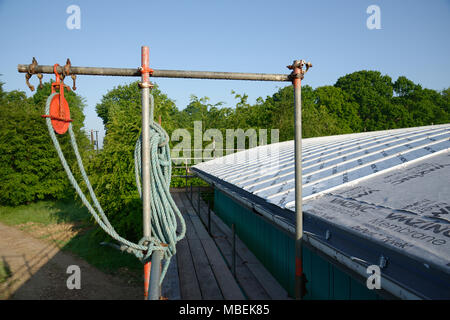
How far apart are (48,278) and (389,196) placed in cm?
986

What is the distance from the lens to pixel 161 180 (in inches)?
81.7

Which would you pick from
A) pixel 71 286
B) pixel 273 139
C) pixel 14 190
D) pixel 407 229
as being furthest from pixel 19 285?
pixel 273 139

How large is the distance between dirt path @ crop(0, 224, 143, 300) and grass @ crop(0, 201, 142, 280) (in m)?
0.43

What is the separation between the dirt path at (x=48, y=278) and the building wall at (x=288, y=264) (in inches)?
154

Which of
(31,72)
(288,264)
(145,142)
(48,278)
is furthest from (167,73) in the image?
(48,278)

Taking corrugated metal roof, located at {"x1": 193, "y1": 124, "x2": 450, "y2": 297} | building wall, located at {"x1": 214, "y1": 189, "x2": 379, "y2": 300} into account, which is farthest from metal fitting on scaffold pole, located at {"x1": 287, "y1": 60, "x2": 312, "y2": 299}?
building wall, located at {"x1": 214, "y1": 189, "x2": 379, "y2": 300}

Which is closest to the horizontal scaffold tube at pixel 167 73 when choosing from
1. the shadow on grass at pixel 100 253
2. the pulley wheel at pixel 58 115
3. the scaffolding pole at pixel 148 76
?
the scaffolding pole at pixel 148 76

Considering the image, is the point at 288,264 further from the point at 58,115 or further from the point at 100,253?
the point at 100,253

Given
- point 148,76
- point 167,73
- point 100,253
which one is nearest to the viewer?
point 148,76

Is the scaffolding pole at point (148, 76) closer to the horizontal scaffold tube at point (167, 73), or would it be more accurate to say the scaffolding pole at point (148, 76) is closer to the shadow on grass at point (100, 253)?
the horizontal scaffold tube at point (167, 73)

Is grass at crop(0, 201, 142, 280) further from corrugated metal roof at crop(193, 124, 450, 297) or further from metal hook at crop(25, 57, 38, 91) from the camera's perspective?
A: metal hook at crop(25, 57, 38, 91)

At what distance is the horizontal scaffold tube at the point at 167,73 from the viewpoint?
6.80 ft

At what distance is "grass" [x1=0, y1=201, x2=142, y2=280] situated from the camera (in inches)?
392

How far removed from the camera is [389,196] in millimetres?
2836
